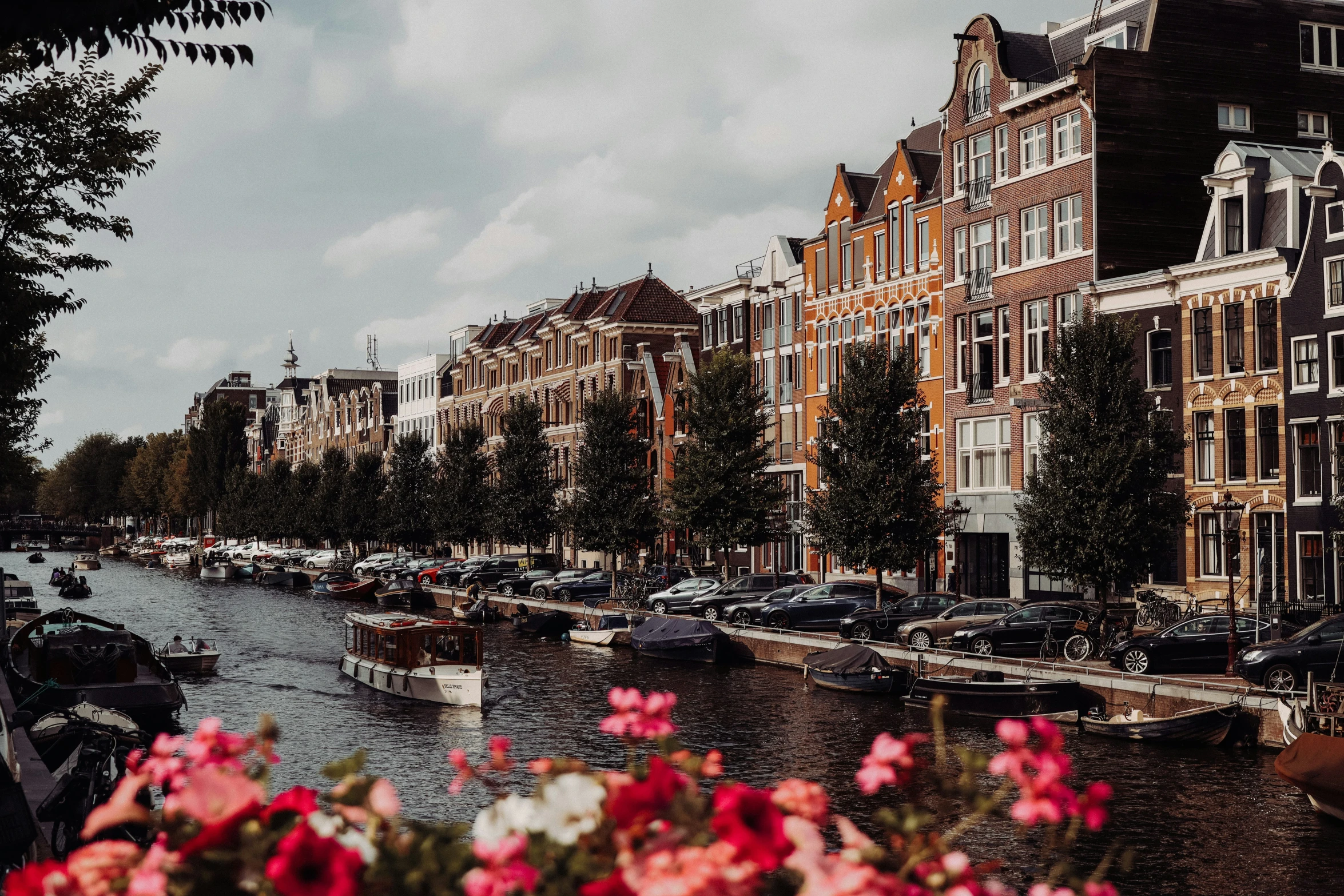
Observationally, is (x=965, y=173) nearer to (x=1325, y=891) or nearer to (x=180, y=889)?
(x=1325, y=891)

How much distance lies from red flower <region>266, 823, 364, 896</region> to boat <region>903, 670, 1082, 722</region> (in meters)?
31.3

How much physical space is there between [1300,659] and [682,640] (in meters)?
23.1

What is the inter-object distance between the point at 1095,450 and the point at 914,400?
42.0 feet

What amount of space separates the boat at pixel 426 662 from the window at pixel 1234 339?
25881 mm

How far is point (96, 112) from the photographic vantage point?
2383 cm

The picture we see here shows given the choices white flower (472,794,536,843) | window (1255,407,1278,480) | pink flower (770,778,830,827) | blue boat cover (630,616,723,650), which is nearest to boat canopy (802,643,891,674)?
blue boat cover (630,616,723,650)

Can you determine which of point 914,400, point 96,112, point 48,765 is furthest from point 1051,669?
point 96,112

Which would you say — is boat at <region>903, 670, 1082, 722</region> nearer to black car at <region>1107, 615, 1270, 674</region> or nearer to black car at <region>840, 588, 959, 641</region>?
black car at <region>1107, 615, 1270, 674</region>

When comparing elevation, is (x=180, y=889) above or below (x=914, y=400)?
below

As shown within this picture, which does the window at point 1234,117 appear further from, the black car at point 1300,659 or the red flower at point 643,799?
the red flower at point 643,799

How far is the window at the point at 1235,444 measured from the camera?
46469mm

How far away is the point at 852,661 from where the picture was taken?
134 ft

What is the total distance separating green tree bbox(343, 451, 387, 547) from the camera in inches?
4648

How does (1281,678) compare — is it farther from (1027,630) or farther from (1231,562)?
(1027,630)
